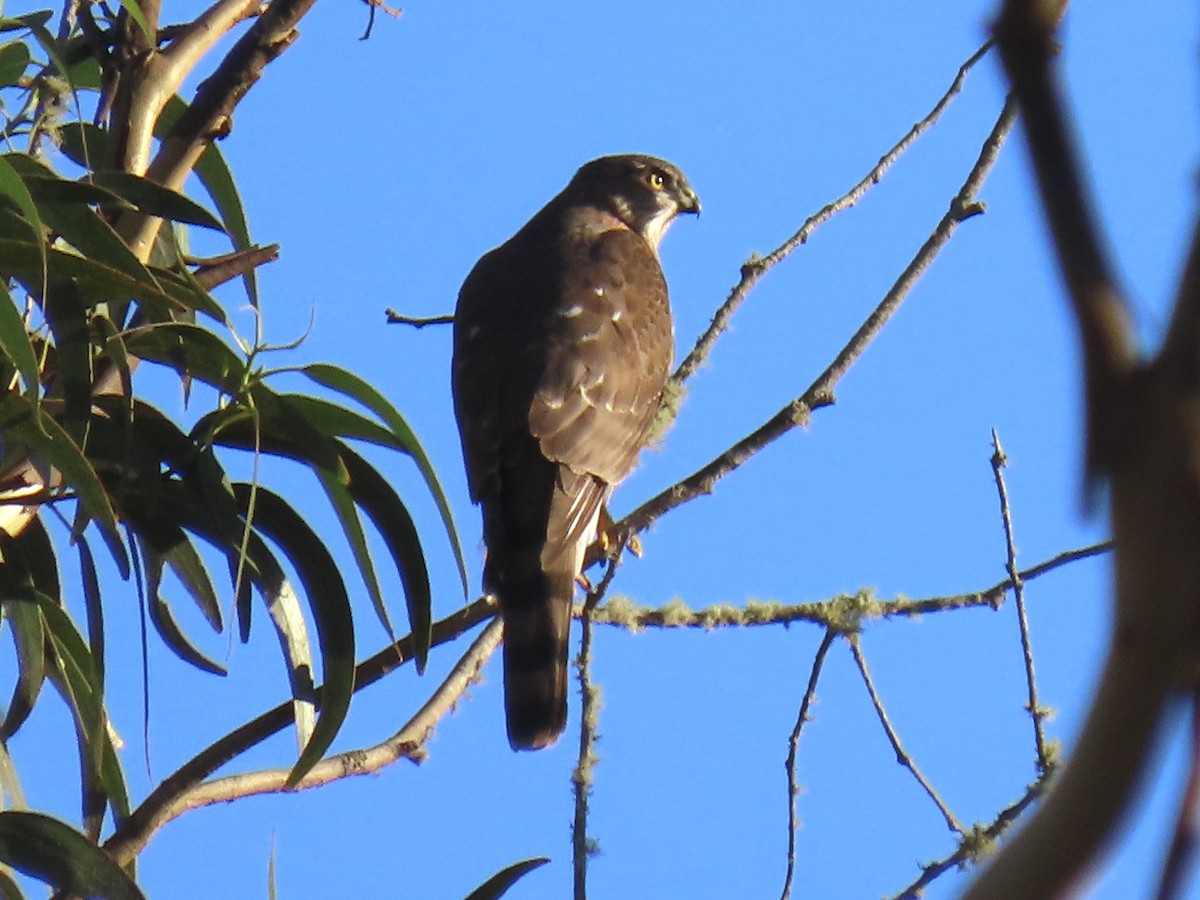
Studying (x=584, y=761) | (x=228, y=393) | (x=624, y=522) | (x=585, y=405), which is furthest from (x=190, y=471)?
(x=585, y=405)

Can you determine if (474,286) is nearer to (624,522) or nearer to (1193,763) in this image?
(624,522)

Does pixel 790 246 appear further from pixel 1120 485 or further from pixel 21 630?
pixel 1120 485

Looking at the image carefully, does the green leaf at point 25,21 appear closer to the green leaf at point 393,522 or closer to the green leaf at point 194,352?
the green leaf at point 194,352

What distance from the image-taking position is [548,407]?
4293 millimetres

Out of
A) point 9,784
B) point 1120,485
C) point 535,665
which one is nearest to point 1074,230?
point 1120,485

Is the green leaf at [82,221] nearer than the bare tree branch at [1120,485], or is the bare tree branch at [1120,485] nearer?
the bare tree branch at [1120,485]

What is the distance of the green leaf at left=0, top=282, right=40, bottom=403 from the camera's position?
2.41 m

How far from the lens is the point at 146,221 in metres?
3.09

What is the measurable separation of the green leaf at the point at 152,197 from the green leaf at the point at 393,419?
1.06ft

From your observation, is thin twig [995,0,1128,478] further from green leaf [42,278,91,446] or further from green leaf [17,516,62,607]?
green leaf [17,516,62,607]

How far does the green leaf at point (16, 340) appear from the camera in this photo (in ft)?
7.91

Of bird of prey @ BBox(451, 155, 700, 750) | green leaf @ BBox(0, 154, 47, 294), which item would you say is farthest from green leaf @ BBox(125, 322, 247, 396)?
bird of prey @ BBox(451, 155, 700, 750)

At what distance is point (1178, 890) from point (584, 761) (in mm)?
→ 1833

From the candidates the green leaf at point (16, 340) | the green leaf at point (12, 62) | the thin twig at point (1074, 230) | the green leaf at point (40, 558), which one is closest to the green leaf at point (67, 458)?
the green leaf at point (16, 340)
